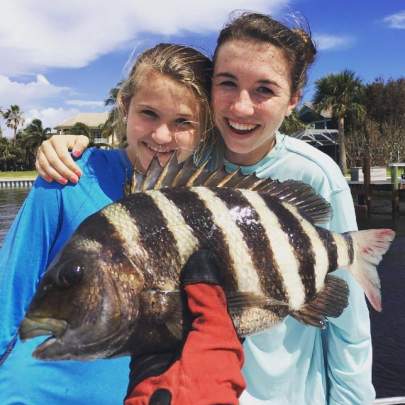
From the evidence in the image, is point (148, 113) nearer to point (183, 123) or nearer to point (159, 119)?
point (159, 119)

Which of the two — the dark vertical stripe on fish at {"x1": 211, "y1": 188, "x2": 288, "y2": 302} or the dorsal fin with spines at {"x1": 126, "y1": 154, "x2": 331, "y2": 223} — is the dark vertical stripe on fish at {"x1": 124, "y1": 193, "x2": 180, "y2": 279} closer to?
the dorsal fin with spines at {"x1": 126, "y1": 154, "x2": 331, "y2": 223}

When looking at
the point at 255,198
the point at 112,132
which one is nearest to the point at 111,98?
the point at 112,132

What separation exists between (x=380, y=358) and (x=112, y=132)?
7.67 m

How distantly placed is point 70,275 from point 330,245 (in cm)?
99

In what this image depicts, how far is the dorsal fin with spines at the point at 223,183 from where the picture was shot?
1.68 meters

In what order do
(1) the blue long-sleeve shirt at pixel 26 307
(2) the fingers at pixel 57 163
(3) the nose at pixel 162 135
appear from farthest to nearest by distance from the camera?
1. (3) the nose at pixel 162 135
2. (2) the fingers at pixel 57 163
3. (1) the blue long-sleeve shirt at pixel 26 307

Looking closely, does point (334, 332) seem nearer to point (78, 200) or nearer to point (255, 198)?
point (255, 198)

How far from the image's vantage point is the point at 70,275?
1.35 metres

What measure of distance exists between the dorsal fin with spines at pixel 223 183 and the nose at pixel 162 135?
408 millimetres

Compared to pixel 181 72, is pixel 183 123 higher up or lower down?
lower down

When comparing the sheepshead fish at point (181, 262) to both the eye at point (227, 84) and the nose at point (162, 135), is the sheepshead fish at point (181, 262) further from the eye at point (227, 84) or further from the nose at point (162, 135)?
the eye at point (227, 84)

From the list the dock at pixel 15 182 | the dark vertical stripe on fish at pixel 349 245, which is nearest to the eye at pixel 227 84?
the dark vertical stripe on fish at pixel 349 245

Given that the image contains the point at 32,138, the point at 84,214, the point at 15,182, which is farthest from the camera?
the point at 32,138

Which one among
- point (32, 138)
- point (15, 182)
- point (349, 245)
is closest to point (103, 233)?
point (349, 245)
